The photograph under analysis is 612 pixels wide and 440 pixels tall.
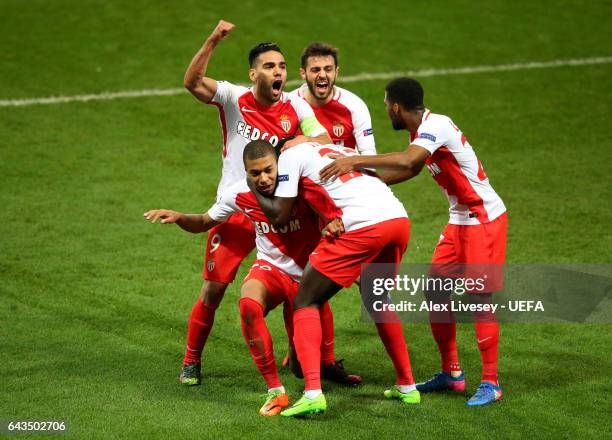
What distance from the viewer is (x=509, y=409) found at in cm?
679

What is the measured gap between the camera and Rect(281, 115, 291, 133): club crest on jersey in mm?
7531

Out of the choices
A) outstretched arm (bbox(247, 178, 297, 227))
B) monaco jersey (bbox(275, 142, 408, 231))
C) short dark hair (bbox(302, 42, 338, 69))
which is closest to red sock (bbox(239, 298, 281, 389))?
outstretched arm (bbox(247, 178, 297, 227))

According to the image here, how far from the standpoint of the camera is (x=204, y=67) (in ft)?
23.6

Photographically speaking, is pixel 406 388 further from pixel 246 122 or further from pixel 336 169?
pixel 246 122

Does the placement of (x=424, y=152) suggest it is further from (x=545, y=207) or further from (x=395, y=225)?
(x=545, y=207)

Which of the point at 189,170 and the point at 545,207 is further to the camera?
Answer: the point at 189,170

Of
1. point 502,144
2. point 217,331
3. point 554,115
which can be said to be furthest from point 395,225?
point 554,115

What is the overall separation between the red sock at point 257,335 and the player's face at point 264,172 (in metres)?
0.78

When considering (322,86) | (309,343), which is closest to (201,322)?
(309,343)

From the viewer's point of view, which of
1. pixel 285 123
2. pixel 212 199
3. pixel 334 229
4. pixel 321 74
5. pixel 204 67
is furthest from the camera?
pixel 212 199

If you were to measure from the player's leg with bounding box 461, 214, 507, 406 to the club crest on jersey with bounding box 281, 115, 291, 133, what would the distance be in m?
1.55

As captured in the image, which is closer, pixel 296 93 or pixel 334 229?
pixel 334 229

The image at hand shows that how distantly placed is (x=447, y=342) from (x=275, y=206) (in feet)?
5.68

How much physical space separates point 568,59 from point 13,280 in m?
10.7
